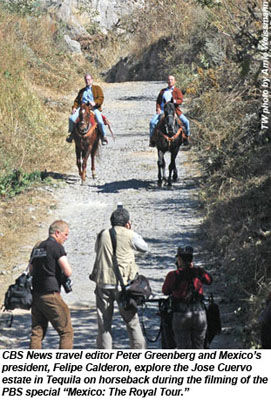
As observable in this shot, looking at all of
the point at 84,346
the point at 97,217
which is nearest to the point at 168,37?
the point at 97,217

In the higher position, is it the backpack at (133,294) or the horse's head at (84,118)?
the horse's head at (84,118)

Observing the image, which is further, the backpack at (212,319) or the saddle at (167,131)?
the saddle at (167,131)

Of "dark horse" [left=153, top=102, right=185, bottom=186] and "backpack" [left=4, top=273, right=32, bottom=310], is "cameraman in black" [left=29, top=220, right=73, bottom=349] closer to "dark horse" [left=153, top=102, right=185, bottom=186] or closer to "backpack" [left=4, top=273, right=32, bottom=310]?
"backpack" [left=4, top=273, right=32, bottom=310]

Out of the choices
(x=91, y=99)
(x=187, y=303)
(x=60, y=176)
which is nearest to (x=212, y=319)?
(x=187, y=303)

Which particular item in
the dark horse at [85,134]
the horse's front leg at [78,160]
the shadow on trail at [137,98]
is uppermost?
the shadow on trail at [137,98]

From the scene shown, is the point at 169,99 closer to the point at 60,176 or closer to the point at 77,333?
the point at 60,176

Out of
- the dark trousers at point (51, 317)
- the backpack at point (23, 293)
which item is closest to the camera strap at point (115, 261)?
the dark trousers at point (51, 317)

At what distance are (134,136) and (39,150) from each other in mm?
4289

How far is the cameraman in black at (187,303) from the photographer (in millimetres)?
7988

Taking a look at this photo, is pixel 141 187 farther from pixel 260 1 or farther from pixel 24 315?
pixel 24 315

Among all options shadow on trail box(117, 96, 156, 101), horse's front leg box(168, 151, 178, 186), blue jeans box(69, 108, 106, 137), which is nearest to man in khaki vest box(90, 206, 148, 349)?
horse's front leg box(168, 151, 178, 186)

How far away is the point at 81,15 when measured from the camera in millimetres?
43094

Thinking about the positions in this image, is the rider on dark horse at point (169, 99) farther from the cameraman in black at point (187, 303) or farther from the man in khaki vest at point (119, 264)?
the cameraman in black at point (187, 303)

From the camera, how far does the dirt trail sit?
10.4 metres
